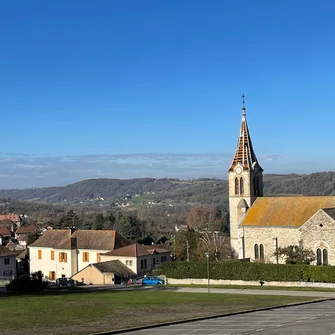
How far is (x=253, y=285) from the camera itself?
52.5 m

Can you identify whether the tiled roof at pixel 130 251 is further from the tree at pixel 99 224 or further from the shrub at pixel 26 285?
the tree at pixel 99 224

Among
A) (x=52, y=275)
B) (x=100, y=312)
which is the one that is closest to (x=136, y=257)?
(x=52, y=275)

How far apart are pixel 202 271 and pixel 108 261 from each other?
13666 millimetres

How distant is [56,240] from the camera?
72.8m

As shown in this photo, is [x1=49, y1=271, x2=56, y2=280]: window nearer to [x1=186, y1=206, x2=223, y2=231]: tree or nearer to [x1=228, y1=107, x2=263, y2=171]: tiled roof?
[x1=228, y1=107, x2=263, y2=171]: tiled roof

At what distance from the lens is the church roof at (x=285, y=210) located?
58125 mm

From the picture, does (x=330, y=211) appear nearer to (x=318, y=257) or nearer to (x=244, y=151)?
(x=318, y=257)

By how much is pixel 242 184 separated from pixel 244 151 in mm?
4052

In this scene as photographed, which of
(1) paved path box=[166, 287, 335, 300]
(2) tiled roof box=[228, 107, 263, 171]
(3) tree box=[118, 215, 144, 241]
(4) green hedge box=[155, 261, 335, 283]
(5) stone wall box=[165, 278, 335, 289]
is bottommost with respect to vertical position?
(1) paved path box=[166, 287, 335, 300]

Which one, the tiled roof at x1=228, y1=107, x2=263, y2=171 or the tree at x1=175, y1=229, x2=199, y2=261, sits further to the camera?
the tree at x1=175, y1=229, x2=199, y2=261

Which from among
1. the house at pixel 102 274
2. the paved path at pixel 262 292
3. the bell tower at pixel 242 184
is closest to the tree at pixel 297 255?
the paved path at pixel 262 292

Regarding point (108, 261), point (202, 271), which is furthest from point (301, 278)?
point (108, 261)

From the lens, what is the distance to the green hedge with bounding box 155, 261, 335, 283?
163 ft

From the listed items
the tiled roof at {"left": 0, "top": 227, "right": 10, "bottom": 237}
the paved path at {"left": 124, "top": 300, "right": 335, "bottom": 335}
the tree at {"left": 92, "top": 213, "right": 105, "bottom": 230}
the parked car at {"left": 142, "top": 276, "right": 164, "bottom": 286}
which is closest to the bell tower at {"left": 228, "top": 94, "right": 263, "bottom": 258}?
the parked car at {"left": 142, "top": 276, "right": 164, "bottom": 286}
